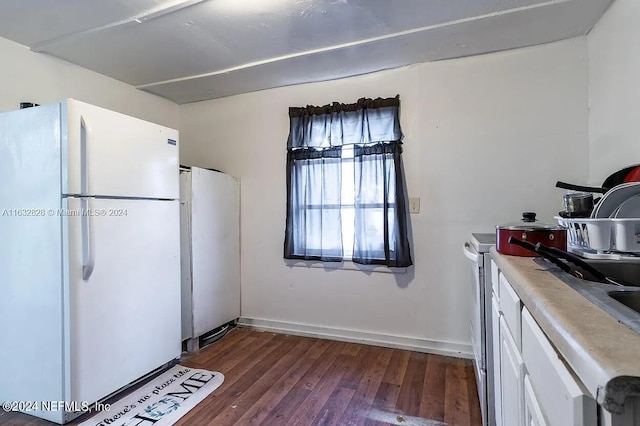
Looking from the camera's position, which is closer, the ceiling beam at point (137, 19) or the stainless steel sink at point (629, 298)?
the stainless steel sink at point (629, 298)

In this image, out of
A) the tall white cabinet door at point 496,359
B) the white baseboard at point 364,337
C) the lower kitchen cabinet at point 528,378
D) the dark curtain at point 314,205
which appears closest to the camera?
the lower kitchen cabinet at point 528,378

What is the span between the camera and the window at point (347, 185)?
2.54 m

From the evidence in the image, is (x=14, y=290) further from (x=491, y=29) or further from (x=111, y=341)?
(x=491, y=29)

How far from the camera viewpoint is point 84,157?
1.68 m

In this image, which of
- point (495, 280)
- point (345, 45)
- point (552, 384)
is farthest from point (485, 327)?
point (345, 45)

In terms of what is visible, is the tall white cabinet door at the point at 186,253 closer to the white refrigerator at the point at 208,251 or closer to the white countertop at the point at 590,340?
the white refrigerator at the point at 208,251

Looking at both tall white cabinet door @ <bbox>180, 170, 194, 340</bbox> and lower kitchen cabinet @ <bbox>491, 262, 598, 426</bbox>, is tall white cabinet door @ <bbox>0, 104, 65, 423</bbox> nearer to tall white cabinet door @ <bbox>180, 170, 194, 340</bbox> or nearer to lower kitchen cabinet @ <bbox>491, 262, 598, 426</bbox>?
tall white cabinet door @ <bbox>180, 170, 194, 340</bbox>

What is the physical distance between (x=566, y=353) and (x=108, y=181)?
2100mm

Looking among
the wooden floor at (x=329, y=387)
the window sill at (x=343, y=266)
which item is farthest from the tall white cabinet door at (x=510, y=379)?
the window sill at (x=343, y=266)

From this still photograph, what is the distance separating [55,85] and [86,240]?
150 centimetres

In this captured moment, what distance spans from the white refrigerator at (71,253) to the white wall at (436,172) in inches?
47.3

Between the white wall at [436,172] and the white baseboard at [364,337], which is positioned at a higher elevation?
the white wall at [436,172]

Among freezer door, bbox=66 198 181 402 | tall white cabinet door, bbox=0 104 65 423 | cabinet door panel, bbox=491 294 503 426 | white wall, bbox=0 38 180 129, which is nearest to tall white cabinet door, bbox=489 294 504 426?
cabinet door panel, bbox=491 294 503 426

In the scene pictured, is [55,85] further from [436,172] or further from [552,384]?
[552,384]
